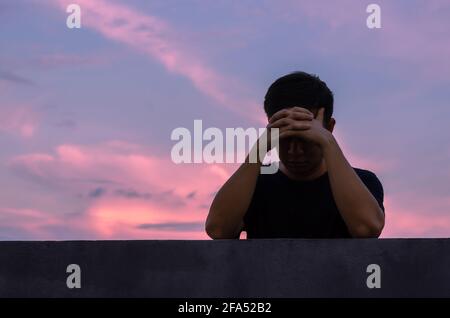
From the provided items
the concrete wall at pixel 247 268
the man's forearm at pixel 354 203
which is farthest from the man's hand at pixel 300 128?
the concrete wall at pixel 247 268

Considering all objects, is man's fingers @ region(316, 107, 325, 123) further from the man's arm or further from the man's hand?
the man's arm

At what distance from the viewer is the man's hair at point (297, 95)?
3.78 m

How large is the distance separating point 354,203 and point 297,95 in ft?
2.81

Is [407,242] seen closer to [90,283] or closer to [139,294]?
[139,294]

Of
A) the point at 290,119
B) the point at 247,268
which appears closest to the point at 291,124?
the point at 290,119

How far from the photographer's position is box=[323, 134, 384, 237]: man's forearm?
3.18m

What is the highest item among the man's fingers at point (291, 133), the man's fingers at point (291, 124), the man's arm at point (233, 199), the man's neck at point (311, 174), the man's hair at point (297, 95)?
the man's hair at point (297, 95)

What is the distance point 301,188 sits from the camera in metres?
3.75

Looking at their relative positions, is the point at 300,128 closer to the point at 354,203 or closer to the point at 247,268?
the point at 354,203

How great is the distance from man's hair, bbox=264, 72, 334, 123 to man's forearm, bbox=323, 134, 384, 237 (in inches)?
24.7

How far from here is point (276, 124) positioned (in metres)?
3.34

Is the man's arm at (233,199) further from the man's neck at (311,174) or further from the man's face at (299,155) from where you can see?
the man's neck at (311,174)
